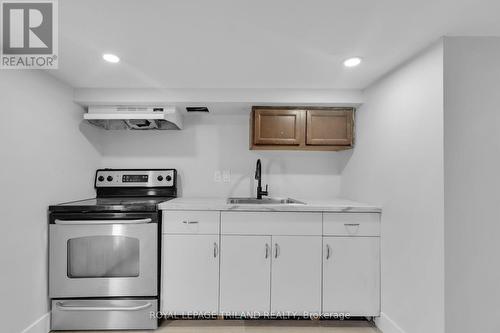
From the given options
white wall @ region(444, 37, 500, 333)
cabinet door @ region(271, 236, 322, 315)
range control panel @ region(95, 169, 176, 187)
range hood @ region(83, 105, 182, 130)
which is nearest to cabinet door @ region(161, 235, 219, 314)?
cabinet door @ region(271, 236, 322, 315)

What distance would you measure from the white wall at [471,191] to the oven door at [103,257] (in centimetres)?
200

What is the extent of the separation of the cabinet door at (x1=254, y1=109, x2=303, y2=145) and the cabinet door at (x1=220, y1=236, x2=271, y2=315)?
0.94 m

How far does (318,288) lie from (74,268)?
192 cm

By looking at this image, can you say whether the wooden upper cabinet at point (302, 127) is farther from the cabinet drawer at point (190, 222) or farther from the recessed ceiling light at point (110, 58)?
the recessed ceiling light at point (110, 58)

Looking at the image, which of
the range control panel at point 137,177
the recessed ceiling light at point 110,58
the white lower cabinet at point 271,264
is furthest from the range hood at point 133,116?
the white lower cabinet at point 271,264

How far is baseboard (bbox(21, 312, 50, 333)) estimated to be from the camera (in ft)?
6.46

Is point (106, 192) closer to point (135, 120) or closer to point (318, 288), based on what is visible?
point (135, 120)

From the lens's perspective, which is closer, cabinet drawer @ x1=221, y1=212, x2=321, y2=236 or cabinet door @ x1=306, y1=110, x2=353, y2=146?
cabinet drawer @ x1=221, y1=212, x2=321, y2=236

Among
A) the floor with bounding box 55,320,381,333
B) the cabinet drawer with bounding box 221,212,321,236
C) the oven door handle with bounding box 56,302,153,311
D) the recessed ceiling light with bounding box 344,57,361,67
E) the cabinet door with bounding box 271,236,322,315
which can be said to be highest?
the recessed ceiling light with bounding box 344,57,361,67

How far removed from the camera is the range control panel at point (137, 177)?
2.90 m

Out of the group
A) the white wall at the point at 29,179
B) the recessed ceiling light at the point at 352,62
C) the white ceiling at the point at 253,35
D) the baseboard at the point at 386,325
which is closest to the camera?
the white ceiling at the point at 253,35

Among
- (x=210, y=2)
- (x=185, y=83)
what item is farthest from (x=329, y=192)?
(x=210, y=2)

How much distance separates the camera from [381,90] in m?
2.27

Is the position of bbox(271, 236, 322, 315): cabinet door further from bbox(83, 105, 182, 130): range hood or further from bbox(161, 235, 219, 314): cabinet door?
bbox(83, 105, 182, 130): range hood
